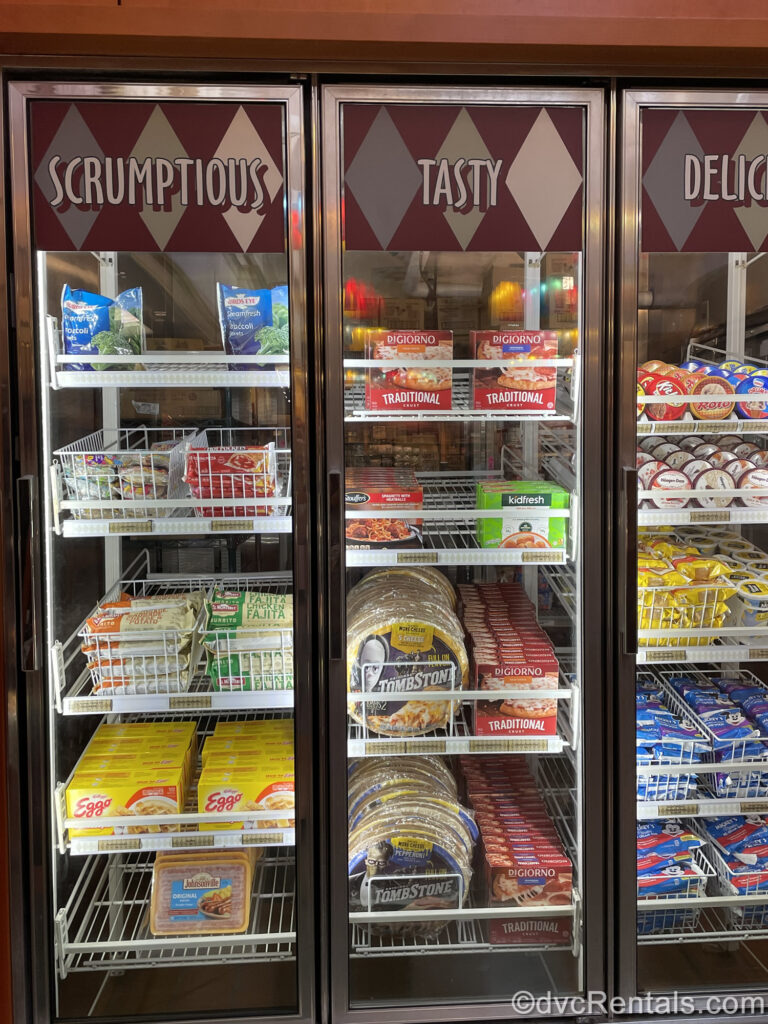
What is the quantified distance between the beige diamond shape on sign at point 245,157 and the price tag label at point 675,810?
1.76 meters

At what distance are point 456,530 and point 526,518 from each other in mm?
318

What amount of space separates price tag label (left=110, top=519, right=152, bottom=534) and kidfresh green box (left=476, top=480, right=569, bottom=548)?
0.87 meters

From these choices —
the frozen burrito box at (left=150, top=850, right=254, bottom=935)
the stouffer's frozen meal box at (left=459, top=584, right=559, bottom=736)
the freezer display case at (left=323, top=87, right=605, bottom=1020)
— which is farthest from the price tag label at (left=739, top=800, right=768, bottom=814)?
the frozen burrito box at (left=150, top=850, right=254, bottom=935)

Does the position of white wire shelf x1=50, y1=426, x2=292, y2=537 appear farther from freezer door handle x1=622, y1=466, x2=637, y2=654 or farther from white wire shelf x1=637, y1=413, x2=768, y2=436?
white wire shelf x1=637, y1=413, x2=768, y2=436

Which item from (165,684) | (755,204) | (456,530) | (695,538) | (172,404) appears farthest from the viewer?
(695,538)

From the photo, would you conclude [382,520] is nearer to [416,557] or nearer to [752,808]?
[416,557]

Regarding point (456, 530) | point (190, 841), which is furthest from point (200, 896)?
point (456, 530)

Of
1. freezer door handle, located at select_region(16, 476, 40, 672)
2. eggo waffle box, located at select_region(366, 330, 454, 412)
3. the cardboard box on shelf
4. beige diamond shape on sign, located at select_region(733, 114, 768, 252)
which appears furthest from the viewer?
the cardboard box on shelf

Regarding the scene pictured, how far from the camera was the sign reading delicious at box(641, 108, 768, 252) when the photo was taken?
1952 mm

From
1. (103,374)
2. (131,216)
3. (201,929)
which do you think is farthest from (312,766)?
(131,216)

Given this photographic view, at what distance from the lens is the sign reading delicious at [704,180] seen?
1952mm

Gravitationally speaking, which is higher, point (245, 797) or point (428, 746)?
point (428, 746)

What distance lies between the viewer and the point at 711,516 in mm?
2047

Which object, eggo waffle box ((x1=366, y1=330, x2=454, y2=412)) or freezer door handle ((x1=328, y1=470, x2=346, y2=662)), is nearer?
freezer door handle ((x1=328, y1=470, x2=346, y2=662))
